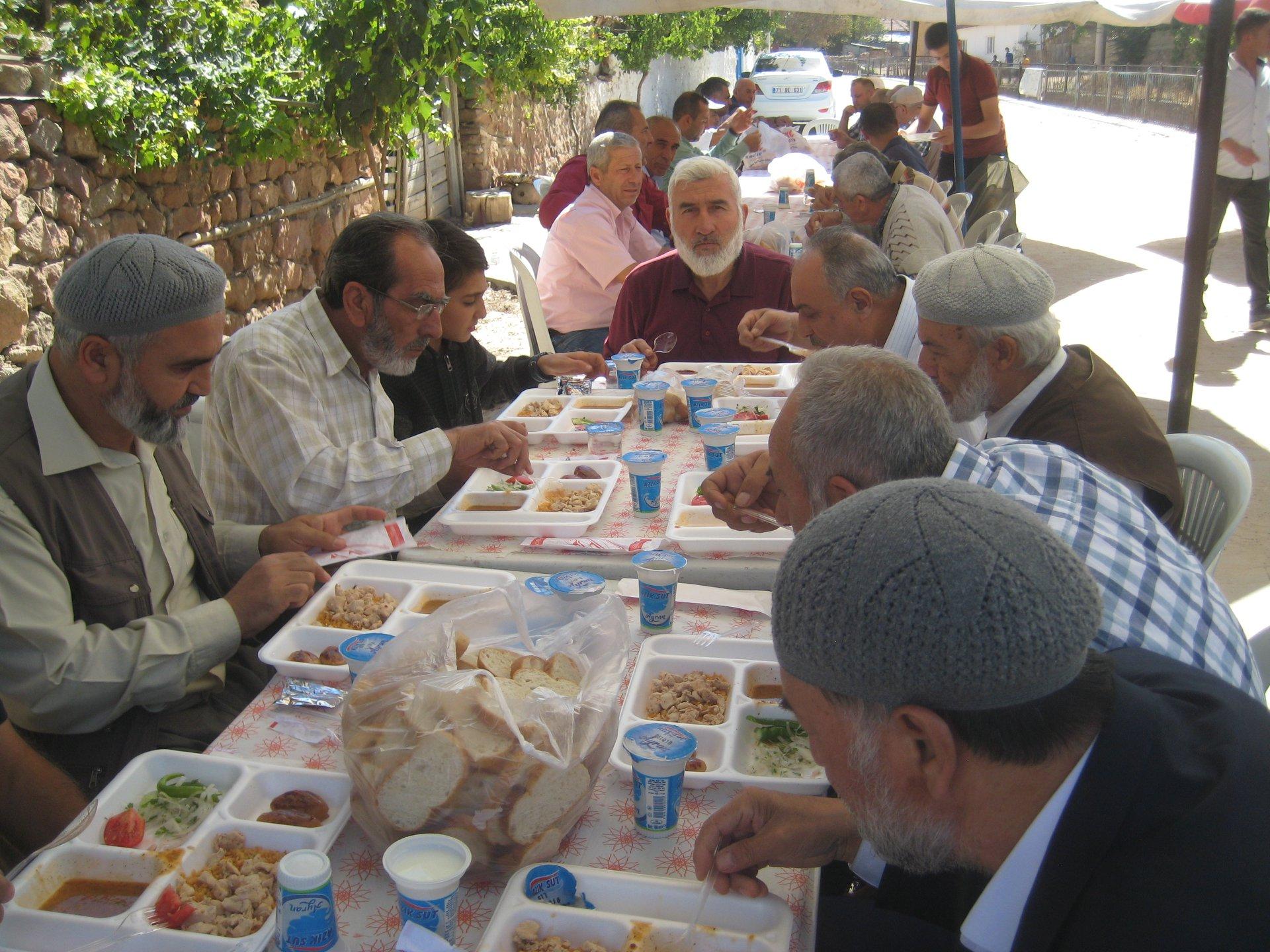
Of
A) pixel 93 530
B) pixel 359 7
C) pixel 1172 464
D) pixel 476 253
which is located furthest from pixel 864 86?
pixel 93 530

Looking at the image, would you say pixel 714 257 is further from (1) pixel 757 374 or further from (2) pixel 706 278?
(1) pixel 757 374

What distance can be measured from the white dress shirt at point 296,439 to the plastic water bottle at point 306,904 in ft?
5.73

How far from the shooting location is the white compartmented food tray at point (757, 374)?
420 cm

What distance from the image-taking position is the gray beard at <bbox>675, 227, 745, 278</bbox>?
481cm

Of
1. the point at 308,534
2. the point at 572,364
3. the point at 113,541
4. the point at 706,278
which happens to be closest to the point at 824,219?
the point at 706,278

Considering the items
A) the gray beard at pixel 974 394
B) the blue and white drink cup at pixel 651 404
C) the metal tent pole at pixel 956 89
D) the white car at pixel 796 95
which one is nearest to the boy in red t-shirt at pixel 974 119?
the metal tent pole at pixel 956 89

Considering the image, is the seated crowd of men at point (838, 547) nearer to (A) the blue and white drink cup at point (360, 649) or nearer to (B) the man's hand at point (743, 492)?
(B) the man's hand at point (743, 492)

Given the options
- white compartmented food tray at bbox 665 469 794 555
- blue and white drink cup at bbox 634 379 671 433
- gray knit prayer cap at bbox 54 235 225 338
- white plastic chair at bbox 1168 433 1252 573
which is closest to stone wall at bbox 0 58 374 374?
gray knit prayer cap at bbox 54 235 225 338

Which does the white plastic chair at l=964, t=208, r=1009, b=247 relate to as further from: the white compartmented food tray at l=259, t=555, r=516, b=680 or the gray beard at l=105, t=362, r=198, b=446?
the gray beard at l=105, t=362, r=198, b=446

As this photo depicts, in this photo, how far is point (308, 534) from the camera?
273 cm

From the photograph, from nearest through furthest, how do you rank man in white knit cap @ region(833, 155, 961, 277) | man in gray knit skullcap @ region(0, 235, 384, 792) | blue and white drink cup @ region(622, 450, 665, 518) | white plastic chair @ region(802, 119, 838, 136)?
man in gray knit skullcap @ region(0, 235, 384, 792) → blue and white drink cup @ region(622, 450, 665, 518) → man in white knit cap @ region(833, 155, 961, 277) → white plastic chair @ region(802, 119, 838, 136)

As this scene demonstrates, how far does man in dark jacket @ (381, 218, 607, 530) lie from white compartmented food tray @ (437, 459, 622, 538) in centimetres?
29

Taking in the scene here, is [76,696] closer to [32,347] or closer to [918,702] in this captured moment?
[918,702]

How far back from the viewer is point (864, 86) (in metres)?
13.6
